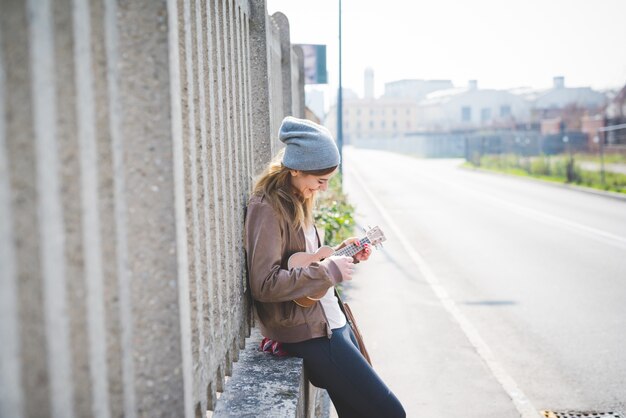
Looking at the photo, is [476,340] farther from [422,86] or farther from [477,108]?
[422,86]

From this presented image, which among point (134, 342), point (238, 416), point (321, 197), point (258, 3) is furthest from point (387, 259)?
point (134, 342)

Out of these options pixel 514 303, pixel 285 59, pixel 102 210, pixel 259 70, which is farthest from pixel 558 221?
pixel 102 210

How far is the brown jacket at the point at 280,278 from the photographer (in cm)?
260

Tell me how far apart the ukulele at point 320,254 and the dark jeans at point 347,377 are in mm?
202

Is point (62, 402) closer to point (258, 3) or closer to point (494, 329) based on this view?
point (258, 3)

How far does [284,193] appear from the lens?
2771 millimetres

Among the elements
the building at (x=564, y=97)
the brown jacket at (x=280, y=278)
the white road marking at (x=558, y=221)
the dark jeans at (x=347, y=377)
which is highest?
the building at (x=564, y=97)

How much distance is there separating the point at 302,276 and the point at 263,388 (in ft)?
1.63

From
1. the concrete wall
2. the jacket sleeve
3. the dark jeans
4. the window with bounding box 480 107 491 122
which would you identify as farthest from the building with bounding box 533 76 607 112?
the concrete wall

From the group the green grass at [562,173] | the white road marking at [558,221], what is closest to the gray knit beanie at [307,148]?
the white road marking at [558,221]

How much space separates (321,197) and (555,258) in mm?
3805

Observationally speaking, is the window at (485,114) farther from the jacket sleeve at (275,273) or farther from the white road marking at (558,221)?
the jacket sleeve at (275,273)

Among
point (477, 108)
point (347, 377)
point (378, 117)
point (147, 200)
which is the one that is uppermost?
point (477, 108)

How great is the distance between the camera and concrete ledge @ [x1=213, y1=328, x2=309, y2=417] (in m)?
2.42
